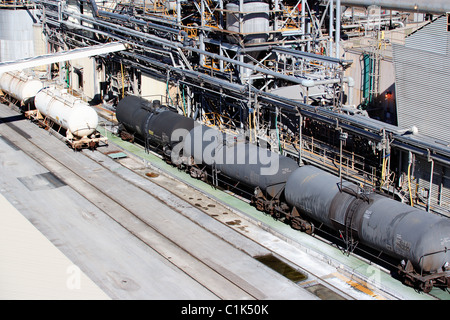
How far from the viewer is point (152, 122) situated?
117 ft

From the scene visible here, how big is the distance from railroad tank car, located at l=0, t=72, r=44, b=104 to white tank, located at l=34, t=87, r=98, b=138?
4687 mm

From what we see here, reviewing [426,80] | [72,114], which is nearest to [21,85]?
[72,114]

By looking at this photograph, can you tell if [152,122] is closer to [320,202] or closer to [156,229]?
[156,229]

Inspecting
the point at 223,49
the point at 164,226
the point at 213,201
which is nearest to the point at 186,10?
the point at 223,49

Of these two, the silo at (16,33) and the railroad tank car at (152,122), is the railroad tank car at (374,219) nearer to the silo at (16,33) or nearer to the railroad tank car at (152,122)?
the railroad tank car at (152,122)

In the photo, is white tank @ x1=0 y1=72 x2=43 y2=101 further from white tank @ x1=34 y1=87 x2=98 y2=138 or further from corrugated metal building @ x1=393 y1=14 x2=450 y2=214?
corrugated metal building @ x1=393 y1=14 x2=450 y2=214

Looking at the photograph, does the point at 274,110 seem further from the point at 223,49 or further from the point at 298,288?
the point at 298,288

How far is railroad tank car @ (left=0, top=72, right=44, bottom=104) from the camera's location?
145 feet

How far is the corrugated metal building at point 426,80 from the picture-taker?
2655 centimetres

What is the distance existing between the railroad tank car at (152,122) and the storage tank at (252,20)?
22.4ft

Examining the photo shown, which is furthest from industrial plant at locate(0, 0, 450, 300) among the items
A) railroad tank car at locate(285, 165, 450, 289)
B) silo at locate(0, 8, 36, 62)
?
silo at locate(0, 8, 36, 62)

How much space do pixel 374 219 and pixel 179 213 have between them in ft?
34.6

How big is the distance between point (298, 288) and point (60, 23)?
129ft

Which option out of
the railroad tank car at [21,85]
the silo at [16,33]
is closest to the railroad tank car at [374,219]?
the railroad tank car at [21,85]
